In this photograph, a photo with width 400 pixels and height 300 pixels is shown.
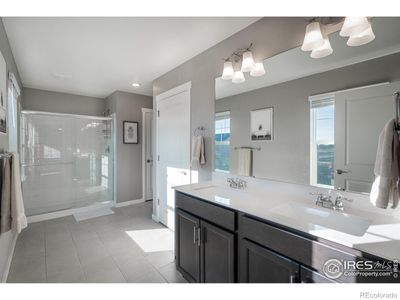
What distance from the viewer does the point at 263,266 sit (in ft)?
3.80

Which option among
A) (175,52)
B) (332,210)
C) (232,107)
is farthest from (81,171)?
(332,210)

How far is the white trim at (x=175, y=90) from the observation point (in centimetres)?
251

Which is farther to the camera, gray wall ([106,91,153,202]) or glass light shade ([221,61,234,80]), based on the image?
gray wall ([106,91,153,202])

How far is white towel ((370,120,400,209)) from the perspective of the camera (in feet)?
3.35

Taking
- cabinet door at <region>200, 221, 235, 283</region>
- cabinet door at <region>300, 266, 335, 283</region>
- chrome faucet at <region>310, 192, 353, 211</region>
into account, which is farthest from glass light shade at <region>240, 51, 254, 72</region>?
cabinet door at <region>300, 266, 335, 283</region>

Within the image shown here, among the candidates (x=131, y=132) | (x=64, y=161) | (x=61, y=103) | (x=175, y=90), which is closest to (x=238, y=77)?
(x=175, y=90)

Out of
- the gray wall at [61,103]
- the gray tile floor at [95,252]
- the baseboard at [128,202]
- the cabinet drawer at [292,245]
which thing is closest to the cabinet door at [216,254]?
the cabinet drawer at [292,245]

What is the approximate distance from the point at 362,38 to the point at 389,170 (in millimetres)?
763

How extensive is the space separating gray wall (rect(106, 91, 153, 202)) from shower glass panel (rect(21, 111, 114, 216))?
28cm

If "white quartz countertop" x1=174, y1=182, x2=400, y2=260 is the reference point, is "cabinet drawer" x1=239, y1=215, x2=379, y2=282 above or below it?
below

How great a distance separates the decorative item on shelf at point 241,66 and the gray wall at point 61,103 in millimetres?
3542

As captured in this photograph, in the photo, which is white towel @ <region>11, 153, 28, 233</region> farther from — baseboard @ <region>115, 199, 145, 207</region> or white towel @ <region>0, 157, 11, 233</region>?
baseboard @ <region>115, 199, 145, 207</region>

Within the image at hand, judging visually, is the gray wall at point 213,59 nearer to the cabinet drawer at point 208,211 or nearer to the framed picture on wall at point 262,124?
the framed picture on wall at point 262,124

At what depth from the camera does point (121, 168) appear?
158 inches
